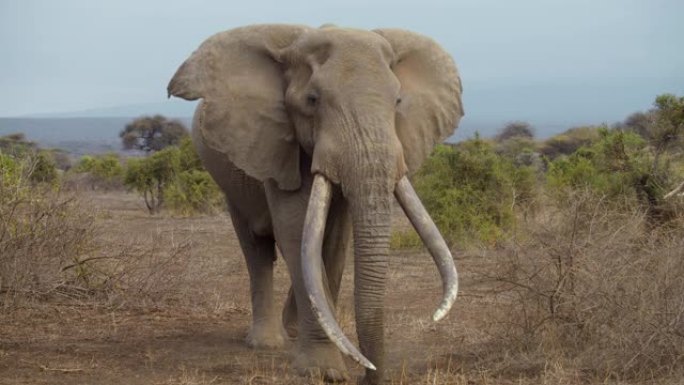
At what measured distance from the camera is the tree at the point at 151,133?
49875mm

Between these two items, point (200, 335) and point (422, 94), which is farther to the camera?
point (200, 335)

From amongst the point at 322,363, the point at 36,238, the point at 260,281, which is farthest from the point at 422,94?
the point at 36,238

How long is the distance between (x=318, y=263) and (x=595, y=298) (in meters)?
1.98

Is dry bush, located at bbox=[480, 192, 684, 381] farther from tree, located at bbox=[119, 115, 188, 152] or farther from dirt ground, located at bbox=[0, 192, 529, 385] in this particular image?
tree, located at bbox=[119, 115, 188, 152]

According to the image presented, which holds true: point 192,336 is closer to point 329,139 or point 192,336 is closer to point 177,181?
point 329,139

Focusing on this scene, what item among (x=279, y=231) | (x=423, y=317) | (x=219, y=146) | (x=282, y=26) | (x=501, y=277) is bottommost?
(x=423, y=317)

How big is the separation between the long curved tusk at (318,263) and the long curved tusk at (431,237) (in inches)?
16.2

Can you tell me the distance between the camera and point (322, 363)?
6.29 m

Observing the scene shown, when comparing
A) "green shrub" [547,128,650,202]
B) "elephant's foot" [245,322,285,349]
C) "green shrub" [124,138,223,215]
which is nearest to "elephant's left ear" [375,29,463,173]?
"elephant's foot" [245,322,285,349]

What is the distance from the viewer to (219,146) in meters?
6.55

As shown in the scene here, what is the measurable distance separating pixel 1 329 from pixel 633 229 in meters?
4.55

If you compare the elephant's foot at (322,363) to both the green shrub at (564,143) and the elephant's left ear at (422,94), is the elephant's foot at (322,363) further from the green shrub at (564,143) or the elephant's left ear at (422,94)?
the green shrub at (564,143)

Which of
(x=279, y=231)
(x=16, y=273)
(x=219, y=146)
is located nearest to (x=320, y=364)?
(x=279, y=231)

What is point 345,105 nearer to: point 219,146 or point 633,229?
point 219,146
